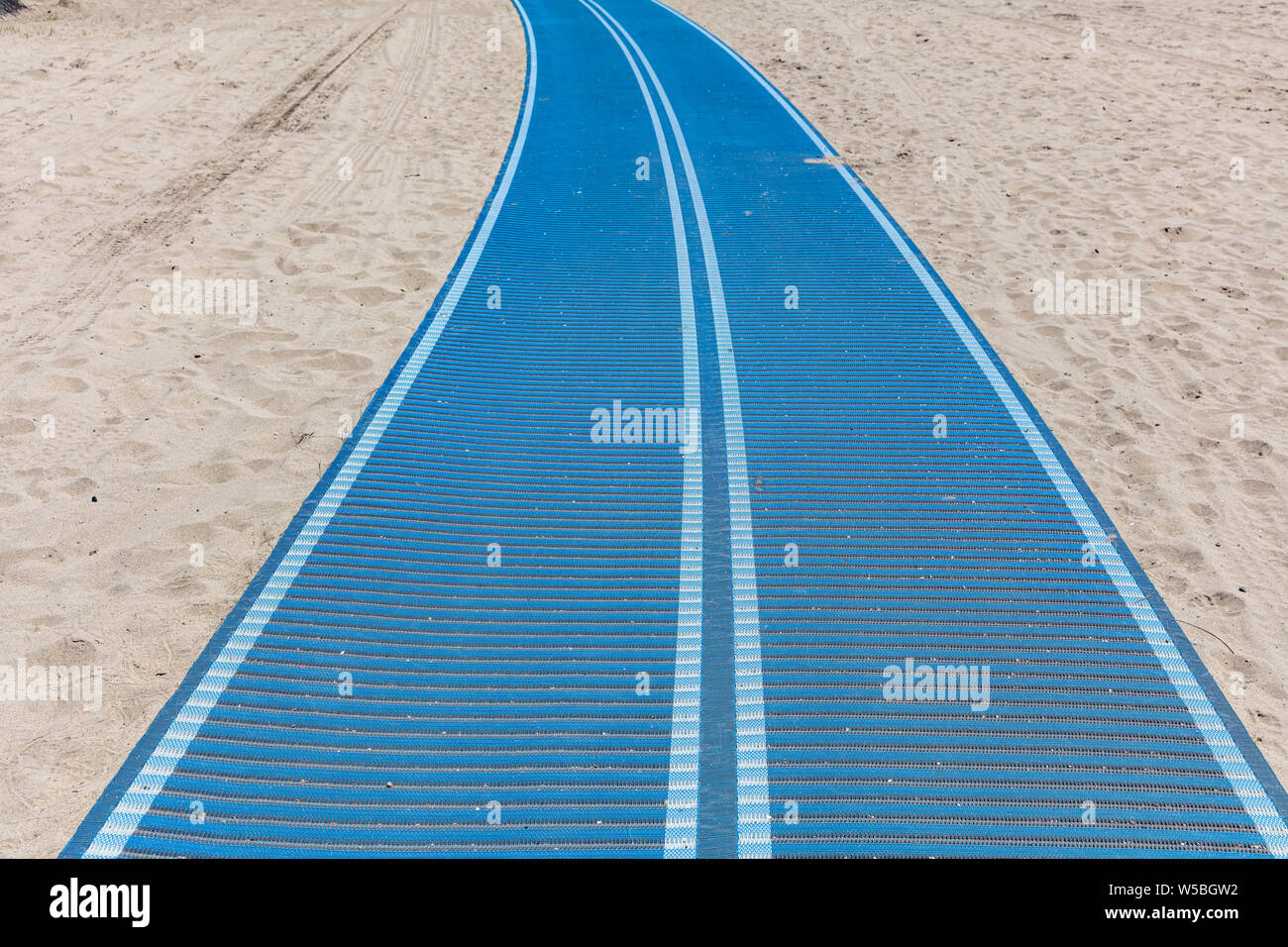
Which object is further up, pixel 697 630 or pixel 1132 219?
pixel 1132 219

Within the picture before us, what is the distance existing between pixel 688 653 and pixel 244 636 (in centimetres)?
228

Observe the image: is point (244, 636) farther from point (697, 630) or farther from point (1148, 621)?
point (1148, 621)

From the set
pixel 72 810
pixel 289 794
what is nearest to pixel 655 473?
pixel 289 794

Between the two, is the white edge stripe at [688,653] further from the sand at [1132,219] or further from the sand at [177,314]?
the sand at [1132,219]

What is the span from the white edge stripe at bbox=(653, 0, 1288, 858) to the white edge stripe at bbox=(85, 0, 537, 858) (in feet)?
14.5

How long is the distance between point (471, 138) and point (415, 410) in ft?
22.2

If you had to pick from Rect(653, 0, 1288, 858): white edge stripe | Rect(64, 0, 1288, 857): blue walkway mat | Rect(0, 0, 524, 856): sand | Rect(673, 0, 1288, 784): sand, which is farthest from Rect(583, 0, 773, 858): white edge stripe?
Rect(0, 0, 524, 856): sand

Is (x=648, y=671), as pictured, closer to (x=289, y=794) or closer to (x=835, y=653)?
(x=835, y=653)

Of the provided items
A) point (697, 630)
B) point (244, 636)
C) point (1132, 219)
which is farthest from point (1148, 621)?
point (1132, 219)

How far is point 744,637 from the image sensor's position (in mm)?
4590

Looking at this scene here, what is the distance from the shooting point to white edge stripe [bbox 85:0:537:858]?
12.0 feet

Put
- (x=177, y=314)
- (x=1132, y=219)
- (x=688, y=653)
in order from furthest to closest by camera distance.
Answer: (x=1132, y=219)
(x=177, y=314)
(x=688, y=653)

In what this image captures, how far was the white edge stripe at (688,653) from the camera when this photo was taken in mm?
3691

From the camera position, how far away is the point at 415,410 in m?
6.39
